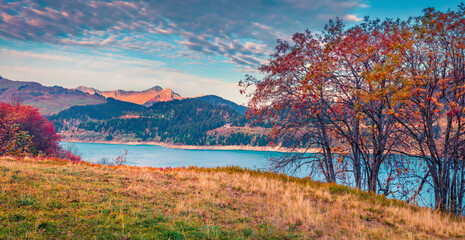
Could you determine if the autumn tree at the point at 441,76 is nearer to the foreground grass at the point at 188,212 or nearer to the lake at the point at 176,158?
the foreground grass at the point at 188,212

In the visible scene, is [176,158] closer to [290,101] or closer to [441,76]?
[290,101]

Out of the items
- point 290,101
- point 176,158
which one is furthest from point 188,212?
point 176,158

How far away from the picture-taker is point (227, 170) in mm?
16766

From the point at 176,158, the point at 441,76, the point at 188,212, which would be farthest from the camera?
the point at 176,158

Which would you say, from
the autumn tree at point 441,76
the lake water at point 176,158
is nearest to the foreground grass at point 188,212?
the autumn tree at point 441,76

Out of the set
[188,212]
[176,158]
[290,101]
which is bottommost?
[176,158]

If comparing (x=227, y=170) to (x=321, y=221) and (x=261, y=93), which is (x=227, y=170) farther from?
(x=321, y=221)

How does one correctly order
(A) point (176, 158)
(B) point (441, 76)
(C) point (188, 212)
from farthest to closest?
(A) point (176, 158), (B) point (441, 76), (C) point (188, 212)

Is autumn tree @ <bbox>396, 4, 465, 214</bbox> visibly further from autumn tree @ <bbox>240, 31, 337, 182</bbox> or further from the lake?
the lake

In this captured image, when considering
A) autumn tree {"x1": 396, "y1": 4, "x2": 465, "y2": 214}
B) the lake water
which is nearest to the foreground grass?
autumn tree {"x1": 396, "y1": 4, "x2": 465, "y2": 214}

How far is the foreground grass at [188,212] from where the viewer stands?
5828 mm

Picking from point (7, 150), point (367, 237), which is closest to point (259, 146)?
point (7, 150)

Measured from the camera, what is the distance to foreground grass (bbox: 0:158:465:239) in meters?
5.83

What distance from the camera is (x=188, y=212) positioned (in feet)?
25.7
